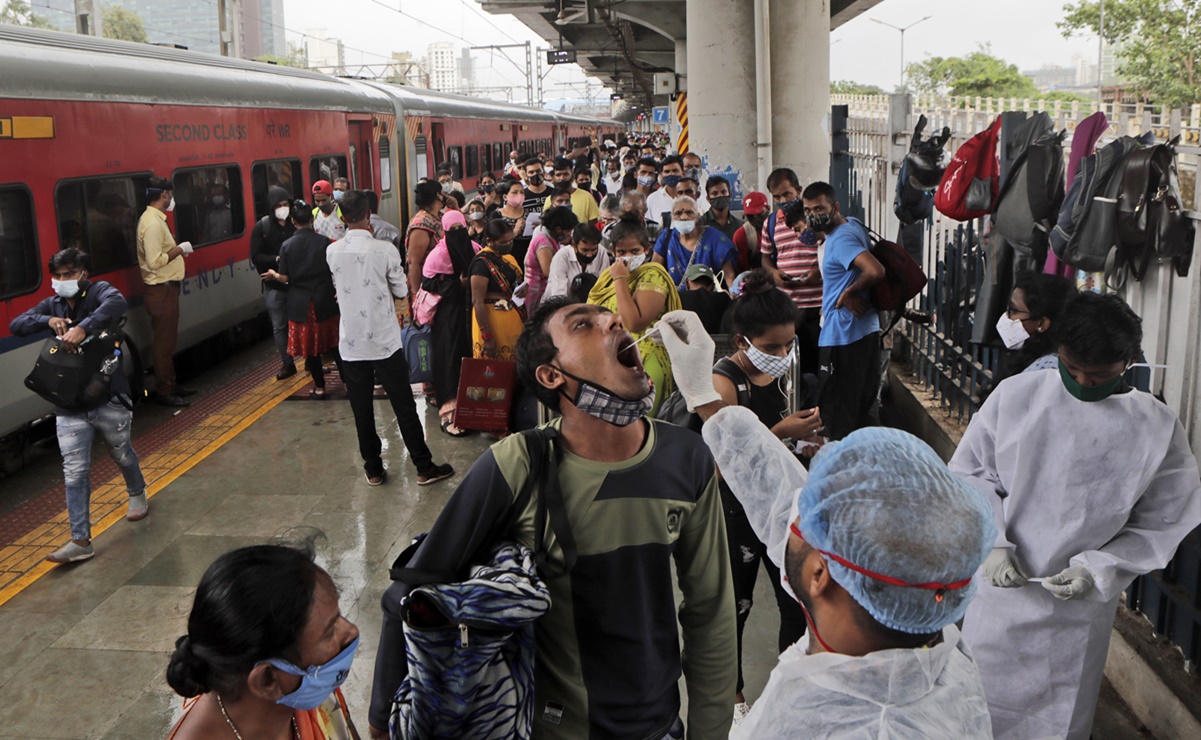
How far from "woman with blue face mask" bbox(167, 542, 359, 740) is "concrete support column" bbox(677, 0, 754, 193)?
32.8ft

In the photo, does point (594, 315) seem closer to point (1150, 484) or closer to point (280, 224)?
point (1150, 484)

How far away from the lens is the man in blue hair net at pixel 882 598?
148 cm

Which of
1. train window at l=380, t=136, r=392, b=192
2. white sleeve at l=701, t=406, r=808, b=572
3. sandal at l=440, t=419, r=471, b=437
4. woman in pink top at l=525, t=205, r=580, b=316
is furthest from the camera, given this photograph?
train window at l=380, t=136, r=392, b=192

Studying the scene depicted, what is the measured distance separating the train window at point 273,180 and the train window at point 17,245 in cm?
379

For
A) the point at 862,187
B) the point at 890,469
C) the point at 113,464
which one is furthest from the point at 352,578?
the point at 862,187

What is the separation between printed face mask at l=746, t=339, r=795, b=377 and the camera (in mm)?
3607

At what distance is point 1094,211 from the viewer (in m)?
3.97

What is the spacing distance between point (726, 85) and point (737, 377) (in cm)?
859

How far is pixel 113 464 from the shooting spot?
7273 mm

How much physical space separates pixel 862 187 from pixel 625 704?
8120 millimetres

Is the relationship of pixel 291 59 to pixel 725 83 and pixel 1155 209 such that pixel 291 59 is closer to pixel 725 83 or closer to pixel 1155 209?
pixel 725 83

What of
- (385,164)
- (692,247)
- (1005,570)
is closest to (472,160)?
(385,164)

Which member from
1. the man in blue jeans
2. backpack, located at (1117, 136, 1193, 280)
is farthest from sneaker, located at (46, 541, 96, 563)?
backpack, located at (1117, 136, 1193, 280)

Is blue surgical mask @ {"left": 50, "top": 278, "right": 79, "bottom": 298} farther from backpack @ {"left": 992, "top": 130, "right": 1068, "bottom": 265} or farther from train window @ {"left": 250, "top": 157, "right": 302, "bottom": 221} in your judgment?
train window @ {"left": 250, "top": 157, "right": 302, "bottom": 221}
